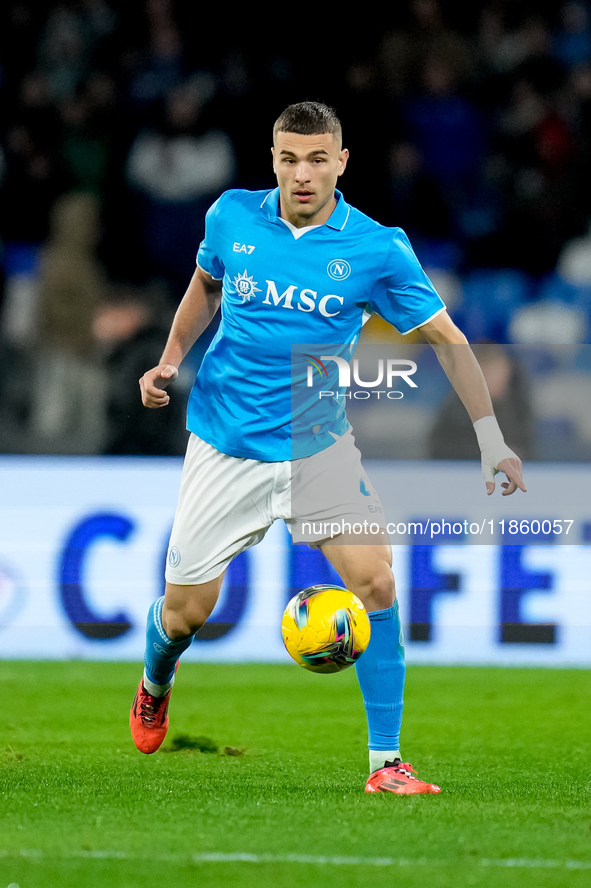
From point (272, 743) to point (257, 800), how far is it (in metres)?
1.18

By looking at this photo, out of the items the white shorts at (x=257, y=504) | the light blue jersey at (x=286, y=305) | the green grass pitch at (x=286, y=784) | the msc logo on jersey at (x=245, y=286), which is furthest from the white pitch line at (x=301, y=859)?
the msc logo on jersey at (x=245, y=286)

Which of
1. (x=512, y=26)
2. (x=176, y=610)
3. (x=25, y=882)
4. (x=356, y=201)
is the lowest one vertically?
(x=25, y=882)

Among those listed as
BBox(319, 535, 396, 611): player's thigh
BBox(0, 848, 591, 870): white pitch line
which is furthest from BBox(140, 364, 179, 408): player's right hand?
BBox(0, 848, 591, 870): white pitch line

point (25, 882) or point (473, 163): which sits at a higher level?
point (473, 163)

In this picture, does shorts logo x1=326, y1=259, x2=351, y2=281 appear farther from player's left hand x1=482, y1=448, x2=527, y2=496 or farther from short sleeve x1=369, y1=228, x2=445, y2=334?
player's left hand x1=482, y1=448, x2=527, y2=496

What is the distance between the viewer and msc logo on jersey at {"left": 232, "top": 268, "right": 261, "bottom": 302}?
14.9ft

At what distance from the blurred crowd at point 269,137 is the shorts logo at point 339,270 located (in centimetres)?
470

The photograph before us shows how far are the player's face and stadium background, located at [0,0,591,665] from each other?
3090mm

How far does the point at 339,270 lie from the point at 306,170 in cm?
35

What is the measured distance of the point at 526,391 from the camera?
8.26 meters

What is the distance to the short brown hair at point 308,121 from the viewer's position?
4445 millimetres

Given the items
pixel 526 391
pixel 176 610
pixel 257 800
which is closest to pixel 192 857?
pixel 257 800

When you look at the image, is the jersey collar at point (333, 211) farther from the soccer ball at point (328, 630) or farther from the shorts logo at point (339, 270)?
the soccer ball at point (328, 630)

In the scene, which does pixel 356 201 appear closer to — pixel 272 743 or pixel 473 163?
pixel 473 163
